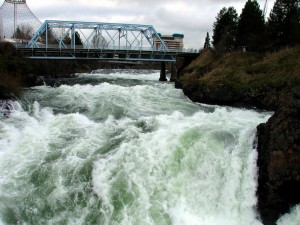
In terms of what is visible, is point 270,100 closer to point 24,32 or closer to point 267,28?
point 267,28

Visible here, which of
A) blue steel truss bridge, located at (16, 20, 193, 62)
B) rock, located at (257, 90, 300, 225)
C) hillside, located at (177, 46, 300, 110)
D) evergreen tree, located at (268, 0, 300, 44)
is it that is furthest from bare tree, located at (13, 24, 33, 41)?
rock, located at (257, 90, 300, 225)

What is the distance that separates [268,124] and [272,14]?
2699 centimetres

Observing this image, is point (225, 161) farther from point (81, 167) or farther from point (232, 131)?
point (81, 167)

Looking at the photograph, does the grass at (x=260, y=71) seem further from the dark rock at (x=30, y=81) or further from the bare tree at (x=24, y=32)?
the bare tree at (x=24, y=32)

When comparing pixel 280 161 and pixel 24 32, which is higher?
pixel 24 32

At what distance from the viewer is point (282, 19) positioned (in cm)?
3725

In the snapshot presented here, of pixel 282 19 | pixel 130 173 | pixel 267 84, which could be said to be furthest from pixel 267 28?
pixel 130 173

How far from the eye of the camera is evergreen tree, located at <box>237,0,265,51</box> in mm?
→ 37125

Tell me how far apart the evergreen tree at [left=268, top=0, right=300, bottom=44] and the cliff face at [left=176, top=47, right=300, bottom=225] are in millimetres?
4911

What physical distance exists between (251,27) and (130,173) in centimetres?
3202

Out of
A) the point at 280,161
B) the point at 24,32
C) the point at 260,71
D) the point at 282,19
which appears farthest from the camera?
the point at 24,32

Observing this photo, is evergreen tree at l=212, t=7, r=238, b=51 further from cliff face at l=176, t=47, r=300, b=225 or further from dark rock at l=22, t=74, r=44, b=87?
dark rock at l=22, t=74, r=44, b=87

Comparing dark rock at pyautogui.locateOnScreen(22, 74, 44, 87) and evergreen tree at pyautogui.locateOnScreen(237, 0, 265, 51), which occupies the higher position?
evergreen tree at pyautogui.locateOnScreen(237, 0, 265, 51)

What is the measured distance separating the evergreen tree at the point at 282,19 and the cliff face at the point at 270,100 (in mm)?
4911
